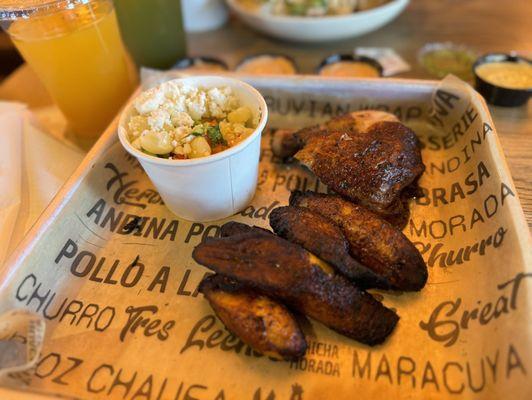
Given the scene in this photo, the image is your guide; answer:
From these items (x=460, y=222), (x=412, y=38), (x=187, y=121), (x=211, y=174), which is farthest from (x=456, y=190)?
(x=412, y=38)

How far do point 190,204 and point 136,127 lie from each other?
1.01 feet

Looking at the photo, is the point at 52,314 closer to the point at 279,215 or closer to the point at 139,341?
the point at 139,341

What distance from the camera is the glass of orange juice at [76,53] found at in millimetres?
1436

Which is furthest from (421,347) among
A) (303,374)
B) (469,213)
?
(469,213)

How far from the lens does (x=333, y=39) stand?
7.38ft

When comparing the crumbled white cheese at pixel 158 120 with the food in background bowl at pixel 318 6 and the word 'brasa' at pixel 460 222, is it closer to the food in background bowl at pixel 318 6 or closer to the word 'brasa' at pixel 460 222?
the word 'brasa' at pixel 460 222

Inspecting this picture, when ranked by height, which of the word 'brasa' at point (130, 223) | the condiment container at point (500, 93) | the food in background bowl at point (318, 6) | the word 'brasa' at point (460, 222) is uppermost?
the food in background bowl at point (318, 6)

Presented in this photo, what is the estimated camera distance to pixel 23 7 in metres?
1.32

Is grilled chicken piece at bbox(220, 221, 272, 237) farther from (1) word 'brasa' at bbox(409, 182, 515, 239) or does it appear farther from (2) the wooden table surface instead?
(2) the wooden table surface

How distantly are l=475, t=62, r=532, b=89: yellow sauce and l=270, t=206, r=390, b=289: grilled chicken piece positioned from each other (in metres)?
1.08

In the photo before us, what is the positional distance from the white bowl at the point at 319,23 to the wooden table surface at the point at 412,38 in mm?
100

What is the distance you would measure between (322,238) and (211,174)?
0.40 meters

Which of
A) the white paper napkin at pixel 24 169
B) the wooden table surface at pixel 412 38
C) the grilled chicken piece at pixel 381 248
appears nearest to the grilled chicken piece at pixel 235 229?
the grilled chicken piece at pixel 381 248

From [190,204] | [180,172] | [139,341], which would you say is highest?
[180,172]
